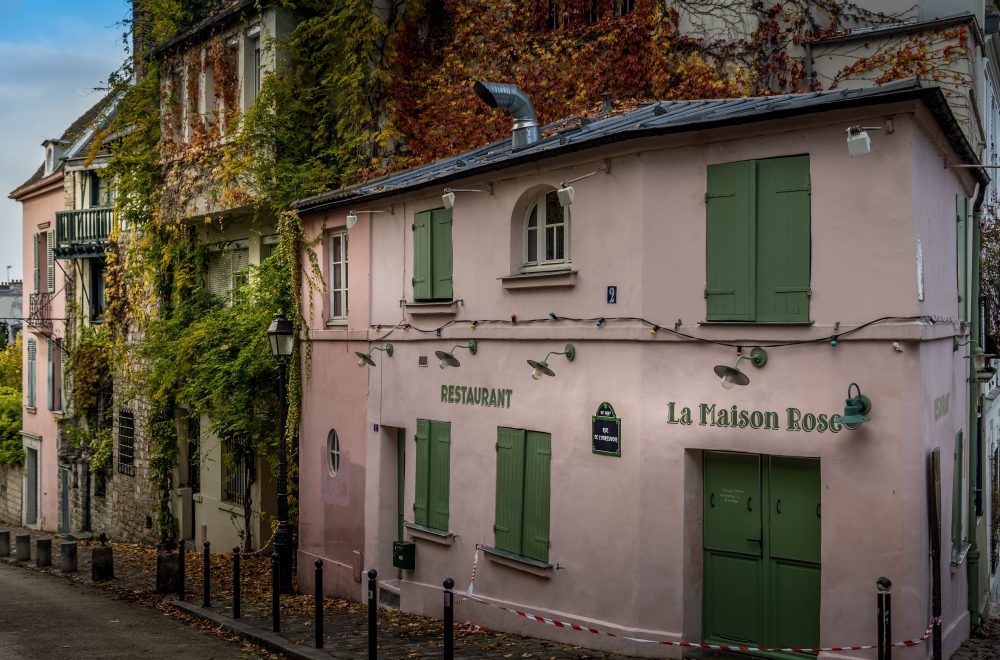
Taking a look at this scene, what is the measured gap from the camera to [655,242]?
1043cm

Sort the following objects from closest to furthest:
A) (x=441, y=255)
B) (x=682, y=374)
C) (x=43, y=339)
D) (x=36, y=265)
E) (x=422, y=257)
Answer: (x=682, y=374) → (x=441, y=255) → (x=422, y=257) → (x=43, y=339) → (x=36, y=265)

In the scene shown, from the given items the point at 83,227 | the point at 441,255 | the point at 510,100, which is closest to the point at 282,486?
the point at 441,255

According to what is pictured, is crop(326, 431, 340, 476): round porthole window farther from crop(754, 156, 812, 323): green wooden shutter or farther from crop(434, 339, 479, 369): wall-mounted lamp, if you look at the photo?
crop(754, 156, 812, 323): green wooden shutter

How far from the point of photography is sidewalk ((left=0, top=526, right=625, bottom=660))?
11328mm

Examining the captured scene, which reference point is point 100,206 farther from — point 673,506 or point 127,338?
point 673,506

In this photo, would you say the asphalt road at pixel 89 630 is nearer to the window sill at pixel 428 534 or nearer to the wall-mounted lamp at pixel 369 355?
the window sill at pixel 428 534

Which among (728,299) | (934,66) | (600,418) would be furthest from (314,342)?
(934,66)

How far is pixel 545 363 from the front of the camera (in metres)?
11.7

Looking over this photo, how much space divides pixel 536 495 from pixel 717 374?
2.85 metres

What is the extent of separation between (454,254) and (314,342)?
410 cm

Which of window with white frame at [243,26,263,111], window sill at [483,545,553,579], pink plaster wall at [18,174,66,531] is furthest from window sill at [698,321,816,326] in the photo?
pink plaster wall at [18,174,66,531]

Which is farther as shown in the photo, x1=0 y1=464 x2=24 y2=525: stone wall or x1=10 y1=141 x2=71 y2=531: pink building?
x1=0 y1=464 x2=24 y2=525: stone wall

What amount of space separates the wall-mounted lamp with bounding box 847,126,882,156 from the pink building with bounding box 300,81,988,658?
13mm

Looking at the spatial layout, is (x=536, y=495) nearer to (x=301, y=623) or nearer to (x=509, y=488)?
(x=509, y=488)
